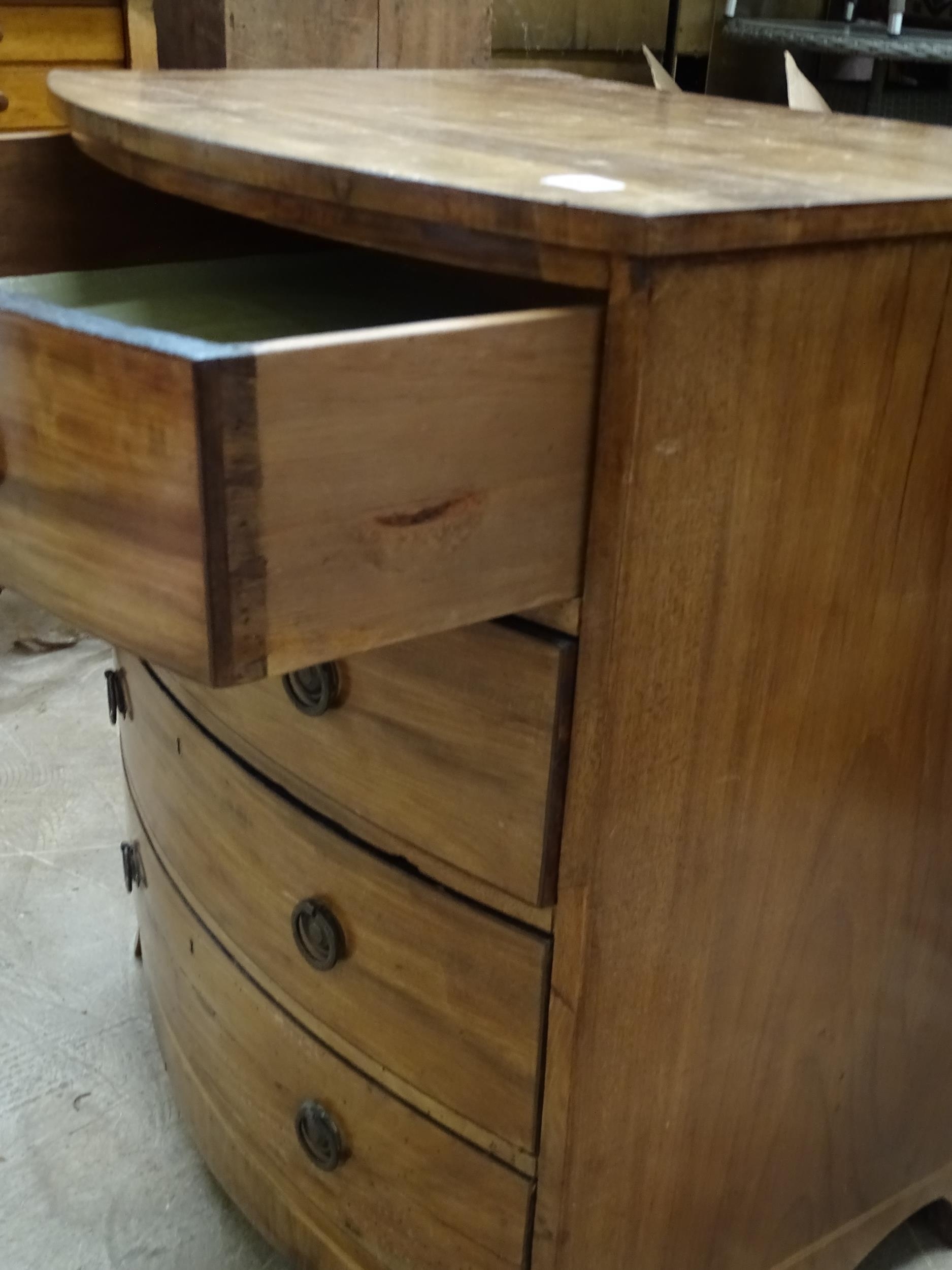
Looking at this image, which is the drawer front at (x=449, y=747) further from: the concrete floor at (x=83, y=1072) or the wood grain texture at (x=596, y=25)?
the wood grain texture at (x=596, y=25)

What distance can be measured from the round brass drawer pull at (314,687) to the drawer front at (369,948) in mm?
85

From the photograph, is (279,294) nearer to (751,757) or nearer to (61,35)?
(751,757)

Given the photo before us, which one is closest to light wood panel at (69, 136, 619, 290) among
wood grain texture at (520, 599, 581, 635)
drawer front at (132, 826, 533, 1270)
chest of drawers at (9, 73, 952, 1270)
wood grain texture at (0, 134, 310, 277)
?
chest of drawers at (9, 73, 952, 1270)

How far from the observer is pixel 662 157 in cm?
65

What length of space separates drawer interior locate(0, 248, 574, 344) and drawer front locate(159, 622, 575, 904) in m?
0.18

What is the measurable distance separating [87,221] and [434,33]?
601 millimetres

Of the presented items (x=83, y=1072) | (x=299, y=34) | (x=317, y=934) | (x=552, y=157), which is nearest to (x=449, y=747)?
(x=317, y=934)

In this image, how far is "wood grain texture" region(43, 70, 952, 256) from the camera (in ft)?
1.71

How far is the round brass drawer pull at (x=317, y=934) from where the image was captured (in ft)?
2.56

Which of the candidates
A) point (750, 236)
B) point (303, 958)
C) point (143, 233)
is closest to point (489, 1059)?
point (303, 958)

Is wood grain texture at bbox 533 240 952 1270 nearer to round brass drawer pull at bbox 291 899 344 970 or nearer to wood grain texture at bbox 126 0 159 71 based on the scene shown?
round brass drawer pull at bbox 291 899 344 970

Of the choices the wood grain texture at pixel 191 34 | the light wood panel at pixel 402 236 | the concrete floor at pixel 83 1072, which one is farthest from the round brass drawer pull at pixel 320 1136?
the wood grain texture at pixel 191 34

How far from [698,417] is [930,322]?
0.16 metres

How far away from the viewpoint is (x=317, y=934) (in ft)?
2.60
